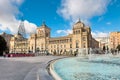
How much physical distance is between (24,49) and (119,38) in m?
78.6

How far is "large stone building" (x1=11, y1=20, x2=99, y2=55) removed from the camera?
113 meters

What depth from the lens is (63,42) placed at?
403ft

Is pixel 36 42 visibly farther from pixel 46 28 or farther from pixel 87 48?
pixel 87 48

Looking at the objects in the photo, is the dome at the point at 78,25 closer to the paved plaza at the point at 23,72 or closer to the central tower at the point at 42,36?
the central tower at the point at 42,36

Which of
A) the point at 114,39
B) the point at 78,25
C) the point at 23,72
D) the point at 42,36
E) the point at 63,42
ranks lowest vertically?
the point at 23,72

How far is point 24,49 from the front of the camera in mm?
148625

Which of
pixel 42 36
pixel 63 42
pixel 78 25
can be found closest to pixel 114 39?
pixel 78 25

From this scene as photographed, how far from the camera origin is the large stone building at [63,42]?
113 m

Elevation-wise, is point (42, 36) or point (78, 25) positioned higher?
point (78, 25)

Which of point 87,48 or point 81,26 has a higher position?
point 81,26

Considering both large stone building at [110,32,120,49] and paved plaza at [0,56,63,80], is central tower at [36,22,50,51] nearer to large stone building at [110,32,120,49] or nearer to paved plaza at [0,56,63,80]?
large stone building at [110,32,120,49]

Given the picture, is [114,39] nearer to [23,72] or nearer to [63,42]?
[63,42]

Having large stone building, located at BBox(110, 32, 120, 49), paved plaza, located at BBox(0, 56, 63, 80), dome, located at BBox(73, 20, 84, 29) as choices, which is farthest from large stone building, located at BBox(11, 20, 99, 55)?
paved plaza, located at BBox(0, 56, 63, 80)

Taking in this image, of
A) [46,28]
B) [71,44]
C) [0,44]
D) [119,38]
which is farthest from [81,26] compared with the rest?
Result: [0,44]
